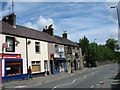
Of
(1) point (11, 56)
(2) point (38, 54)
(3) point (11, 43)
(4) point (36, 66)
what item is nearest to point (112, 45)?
(2) point (38, 54)


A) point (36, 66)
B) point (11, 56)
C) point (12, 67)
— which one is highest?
point (11, 56)

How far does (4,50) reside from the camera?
61.8 feet

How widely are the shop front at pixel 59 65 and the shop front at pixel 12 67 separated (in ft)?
29.2

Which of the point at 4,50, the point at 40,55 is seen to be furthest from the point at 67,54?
the point at 4,50

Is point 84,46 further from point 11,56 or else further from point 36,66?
point 11,56

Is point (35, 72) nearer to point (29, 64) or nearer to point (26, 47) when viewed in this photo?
point (29, 64)

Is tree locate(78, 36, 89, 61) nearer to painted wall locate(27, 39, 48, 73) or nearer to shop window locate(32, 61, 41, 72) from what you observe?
painted wall locate(27, 39, 48, 73)

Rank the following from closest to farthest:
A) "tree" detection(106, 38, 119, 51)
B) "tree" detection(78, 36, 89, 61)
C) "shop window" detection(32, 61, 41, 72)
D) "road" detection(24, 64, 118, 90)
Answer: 1. "road" detection(24, 64, 118, 90)
2. "shop window" detection(32, 61, 41, 72)
3. "tree" detection(78, 36, 89, 61)
4. "tree" detection(106, 38, 119, 51)

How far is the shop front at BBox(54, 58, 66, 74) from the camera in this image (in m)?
29.4

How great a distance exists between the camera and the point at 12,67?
19.8 m

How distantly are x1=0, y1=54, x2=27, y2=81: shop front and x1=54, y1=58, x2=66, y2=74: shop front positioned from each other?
29.2 ft

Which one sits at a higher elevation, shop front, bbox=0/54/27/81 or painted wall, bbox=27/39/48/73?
painted wall, bbox=27/39/48/73

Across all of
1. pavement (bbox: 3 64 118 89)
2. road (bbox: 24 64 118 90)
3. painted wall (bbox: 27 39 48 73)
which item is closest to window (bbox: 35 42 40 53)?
painted wall (bbox: 27 39 48 73)

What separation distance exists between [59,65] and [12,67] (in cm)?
1252
